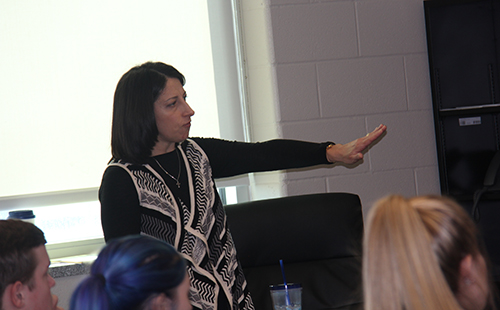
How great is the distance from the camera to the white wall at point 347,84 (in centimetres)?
238

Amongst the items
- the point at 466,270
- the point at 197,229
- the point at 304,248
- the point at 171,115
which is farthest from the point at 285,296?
the point at 466,270

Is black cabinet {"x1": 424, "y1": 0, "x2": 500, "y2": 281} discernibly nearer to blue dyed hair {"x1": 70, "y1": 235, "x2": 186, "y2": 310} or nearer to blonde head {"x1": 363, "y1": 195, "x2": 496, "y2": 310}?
blonde head {"x1": 363, "y1": 195, "x2": 496, "y2": 310}

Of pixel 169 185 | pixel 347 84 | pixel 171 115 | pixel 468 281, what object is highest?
pixel 347 84

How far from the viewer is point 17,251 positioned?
1098mm

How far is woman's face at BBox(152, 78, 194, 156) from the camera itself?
5.28 ft

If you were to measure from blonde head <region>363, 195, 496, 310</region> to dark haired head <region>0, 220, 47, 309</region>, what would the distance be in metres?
0.70

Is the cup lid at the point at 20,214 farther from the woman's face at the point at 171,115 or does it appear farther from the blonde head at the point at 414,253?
the blonde head at the point at 414,253

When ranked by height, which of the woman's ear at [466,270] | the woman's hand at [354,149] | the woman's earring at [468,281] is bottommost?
the woman's earring at [468,281]

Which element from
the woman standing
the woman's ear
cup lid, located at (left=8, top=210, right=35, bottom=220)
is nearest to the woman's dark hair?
the woman standing

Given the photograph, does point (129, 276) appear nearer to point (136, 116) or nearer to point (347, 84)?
point (136, 116)

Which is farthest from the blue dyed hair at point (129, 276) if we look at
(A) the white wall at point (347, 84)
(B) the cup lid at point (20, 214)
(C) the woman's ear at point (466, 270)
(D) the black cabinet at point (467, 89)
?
(D) the black cabinet at point (467, 89)

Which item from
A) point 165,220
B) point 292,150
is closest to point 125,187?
point 165,220

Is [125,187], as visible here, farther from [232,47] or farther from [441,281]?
[232,47]

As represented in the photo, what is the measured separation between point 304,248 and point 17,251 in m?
1.09
